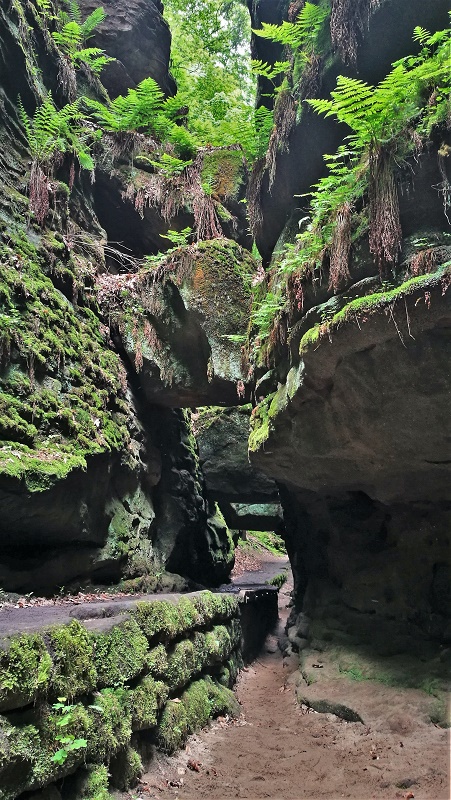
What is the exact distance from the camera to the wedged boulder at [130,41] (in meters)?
12.0

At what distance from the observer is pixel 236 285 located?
9367 millimetres

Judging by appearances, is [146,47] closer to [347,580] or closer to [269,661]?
[347,580]

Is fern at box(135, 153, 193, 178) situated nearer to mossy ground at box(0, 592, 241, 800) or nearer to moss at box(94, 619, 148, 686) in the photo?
mossy ground at box(0, 592, 241, 800)

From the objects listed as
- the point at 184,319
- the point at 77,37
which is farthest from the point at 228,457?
the point at 77,37

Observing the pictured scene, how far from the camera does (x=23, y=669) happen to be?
8.70ft

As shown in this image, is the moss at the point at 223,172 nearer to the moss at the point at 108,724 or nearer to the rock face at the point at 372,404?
the rock face at the point at 372,404

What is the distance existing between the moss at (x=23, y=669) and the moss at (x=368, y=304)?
3805 mm

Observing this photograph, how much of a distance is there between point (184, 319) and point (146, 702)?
668 cm

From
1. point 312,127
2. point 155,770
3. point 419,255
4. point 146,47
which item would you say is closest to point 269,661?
point 155,770

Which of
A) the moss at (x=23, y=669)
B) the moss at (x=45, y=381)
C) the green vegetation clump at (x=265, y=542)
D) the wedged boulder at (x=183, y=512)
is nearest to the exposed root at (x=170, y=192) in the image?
the moss at (x=45, y=381)

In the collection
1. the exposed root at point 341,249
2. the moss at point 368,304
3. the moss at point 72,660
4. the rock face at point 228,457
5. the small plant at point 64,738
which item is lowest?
the small plant at point 64,738

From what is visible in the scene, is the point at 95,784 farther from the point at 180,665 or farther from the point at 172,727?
the point at 180,665

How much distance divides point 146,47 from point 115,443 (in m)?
10.8

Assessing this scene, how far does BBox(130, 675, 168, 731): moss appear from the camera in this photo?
392 centimetres
